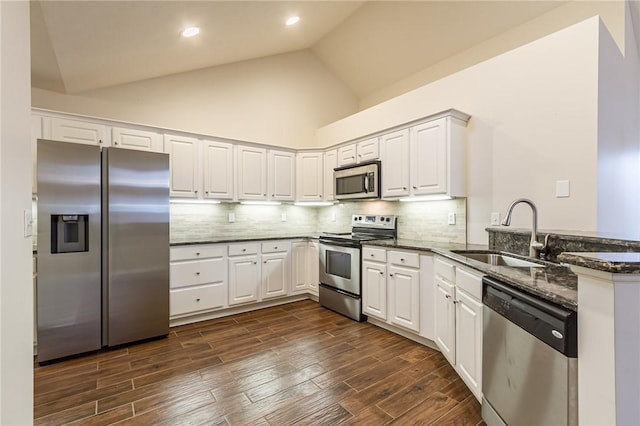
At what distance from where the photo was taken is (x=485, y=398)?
1.77 metres

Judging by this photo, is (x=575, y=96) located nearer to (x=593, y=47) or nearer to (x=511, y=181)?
(x=593, y=47)

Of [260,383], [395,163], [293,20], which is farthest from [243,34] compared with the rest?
[260,383]

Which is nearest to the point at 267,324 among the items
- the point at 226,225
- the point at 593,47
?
the point at 226,225

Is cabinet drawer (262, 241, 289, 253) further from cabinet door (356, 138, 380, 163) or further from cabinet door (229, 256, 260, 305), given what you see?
cabinet door (356, 138, 380, 163)

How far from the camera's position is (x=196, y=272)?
3.53m

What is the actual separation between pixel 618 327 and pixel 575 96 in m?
2.33

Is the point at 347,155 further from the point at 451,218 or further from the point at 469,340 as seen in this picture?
the point at 469,340

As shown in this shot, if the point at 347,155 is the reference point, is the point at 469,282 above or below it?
below

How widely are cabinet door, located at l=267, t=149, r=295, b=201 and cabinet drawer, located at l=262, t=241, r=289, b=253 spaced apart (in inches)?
28.5

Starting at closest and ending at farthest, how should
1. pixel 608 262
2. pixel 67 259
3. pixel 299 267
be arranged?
1. pixel 608 262
2. pixel 67 259
3. pixel 299 267

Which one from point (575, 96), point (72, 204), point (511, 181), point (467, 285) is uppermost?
point (575, 96)

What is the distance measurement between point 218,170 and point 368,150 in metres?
2.00

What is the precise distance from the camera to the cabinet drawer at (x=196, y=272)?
3393 mm

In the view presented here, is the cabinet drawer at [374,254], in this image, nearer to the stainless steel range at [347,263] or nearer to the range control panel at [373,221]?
the stainless steel range at [347,263]
